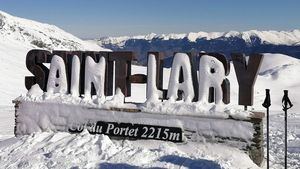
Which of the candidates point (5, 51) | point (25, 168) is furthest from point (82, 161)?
point (5, 51)

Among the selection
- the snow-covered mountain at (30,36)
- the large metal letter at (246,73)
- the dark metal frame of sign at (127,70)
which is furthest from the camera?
the snow-covered mountain at (30,36)

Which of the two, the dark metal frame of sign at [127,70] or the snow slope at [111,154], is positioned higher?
the dark metal frame of sign at [127,70]

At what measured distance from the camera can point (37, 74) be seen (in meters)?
13.3

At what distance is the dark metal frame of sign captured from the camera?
35.6 ft

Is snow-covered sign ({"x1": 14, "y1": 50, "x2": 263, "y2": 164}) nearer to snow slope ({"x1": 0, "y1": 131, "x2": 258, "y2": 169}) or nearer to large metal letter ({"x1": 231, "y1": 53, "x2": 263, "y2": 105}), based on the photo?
large metal letter ({"x1": 231, "y1": 53, "x2": 263, "y2": 105})

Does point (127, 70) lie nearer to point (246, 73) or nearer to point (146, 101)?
point (146, 101)

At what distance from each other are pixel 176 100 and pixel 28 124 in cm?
454

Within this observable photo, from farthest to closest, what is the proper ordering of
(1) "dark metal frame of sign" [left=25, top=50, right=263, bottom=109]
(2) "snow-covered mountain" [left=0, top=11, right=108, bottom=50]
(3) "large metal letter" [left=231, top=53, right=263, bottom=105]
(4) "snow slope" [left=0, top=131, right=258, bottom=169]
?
(2) "snow-covered mountain" [left=0, top=11, right=108, bottom=50] < (1) "dark metal frame of sign" [left=25, top=50, right=263, bottom=109] < (3) "large metal letter" [left=231, top=53, right=263, bottom=105] < (4) "snow slope" [left=0, top=131, right=258, bottom=169]

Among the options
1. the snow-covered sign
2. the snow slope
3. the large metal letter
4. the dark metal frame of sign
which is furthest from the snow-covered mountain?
the large metal letter

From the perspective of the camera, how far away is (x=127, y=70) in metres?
12.3

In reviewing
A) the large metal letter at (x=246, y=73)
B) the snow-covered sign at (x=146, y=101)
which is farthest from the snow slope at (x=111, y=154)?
the large metal letter at (x=246, y=73)

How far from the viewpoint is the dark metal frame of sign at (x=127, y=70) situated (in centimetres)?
1084

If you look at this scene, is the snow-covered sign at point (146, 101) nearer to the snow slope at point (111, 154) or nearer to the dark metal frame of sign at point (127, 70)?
the dark metal frame of sign at point (127, 70)

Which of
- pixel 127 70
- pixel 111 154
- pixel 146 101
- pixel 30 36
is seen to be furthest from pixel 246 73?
pixel 30 36
